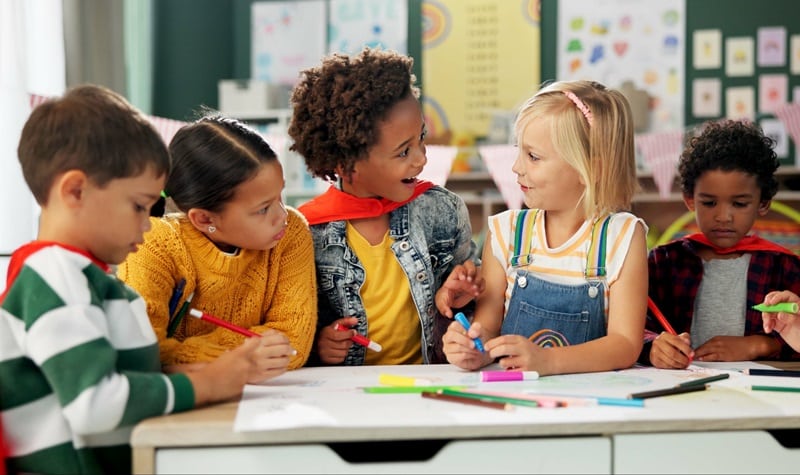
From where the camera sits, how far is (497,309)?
149cm

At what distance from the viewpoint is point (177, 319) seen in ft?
4.20

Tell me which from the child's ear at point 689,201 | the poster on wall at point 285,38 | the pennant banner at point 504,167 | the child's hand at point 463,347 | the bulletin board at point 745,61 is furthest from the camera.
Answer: the poster on wall at point 285,38

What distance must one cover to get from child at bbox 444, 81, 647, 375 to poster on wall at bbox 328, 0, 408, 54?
405cm

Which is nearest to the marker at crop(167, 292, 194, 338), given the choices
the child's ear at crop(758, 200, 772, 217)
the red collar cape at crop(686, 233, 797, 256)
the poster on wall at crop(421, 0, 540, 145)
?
the red collar cape at crop(686, 233, 797, 256)

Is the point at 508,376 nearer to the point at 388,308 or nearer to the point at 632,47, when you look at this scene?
the point at 388,308

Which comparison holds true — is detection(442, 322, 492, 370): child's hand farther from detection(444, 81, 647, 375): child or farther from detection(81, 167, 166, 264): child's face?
detection(81, 167, 166, 264): child's face

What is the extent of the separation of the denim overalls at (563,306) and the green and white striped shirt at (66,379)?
0.62 metres

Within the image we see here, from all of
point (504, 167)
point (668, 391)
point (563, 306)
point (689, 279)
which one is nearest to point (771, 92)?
point (504, 167)

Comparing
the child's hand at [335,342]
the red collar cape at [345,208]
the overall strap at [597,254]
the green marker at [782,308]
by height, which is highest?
the red collar cape at [345,208]

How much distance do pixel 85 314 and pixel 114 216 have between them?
14 cm

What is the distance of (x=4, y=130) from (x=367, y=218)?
1.27 meters

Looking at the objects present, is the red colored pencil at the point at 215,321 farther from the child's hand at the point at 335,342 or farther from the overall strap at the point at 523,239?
the overall strap at the point at 523,239

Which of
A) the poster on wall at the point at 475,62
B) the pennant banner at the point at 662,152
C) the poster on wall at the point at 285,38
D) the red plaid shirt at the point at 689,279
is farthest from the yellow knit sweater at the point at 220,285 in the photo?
the poster on wall at the point at 285,38

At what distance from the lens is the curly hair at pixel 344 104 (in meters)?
1.47
